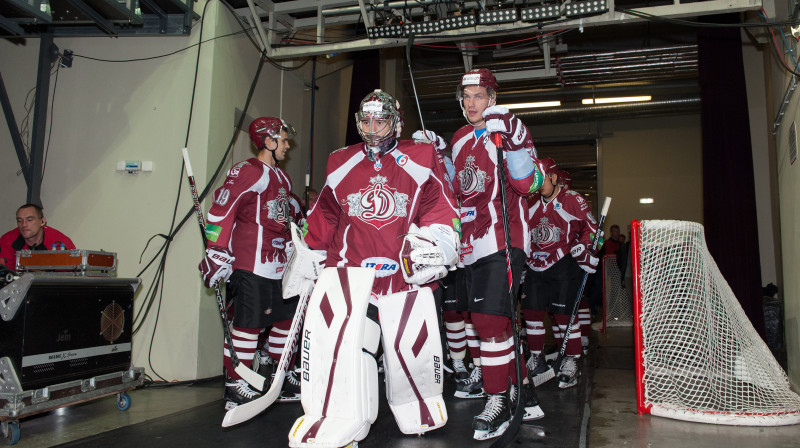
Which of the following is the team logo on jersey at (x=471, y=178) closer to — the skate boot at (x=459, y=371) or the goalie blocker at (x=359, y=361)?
the goalie blocker at (x=359, y=361)

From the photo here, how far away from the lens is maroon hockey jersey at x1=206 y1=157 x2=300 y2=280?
3.58m

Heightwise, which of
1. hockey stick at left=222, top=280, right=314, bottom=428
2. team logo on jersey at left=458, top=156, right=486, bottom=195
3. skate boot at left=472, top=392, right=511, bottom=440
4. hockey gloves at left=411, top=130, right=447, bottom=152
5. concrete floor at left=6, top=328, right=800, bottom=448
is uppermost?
hockey gloves at left=411, top=130, right=447, bottom=152

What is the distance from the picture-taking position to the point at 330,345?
7.97ft

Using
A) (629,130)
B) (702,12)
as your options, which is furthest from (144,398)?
(629,130)

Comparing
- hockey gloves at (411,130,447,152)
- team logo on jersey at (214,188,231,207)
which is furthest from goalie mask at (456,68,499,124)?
team logo on jersey at (214,188,231,207)

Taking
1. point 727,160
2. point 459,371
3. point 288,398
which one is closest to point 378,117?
point 288,398

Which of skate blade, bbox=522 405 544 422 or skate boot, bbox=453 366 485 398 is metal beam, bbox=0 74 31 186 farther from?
skate blade, bbox=522 405 544 422

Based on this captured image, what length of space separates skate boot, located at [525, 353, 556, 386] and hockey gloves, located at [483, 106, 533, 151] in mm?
1884

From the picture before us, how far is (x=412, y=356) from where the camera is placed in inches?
103

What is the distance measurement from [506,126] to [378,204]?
27.9 inches

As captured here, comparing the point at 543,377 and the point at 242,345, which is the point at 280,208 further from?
the point at 543,377

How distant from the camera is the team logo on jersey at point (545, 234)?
15.8ft

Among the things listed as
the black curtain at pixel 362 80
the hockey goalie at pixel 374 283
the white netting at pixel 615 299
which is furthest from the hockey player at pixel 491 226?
the white netting at pixel 615 299

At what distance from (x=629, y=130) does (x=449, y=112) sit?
12.4 ft
